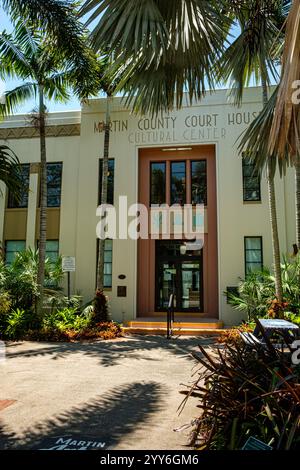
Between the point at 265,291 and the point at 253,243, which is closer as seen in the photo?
the point at 265,291

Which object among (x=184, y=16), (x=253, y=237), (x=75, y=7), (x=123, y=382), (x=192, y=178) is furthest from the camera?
(x=192, y=178)

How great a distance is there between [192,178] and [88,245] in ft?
16.7

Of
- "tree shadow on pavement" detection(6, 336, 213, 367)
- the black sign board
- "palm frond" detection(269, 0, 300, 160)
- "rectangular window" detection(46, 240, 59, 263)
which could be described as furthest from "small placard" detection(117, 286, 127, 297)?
"palm frond" detection(269, 0, 300, 160)

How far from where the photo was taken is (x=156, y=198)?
639 inches

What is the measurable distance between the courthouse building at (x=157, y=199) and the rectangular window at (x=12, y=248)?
46 millimetres

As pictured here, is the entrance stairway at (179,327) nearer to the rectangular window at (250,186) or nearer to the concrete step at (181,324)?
the concrete step at (181,324)

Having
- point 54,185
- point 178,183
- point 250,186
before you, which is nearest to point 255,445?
point 250,186

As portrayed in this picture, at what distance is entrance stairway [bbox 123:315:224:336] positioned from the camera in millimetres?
12711

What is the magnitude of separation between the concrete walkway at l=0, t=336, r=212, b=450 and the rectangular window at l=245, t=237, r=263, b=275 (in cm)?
585

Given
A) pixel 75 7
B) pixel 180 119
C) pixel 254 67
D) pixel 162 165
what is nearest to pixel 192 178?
pixel 162 165

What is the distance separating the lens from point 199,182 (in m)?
16.1

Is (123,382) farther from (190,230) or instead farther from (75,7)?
(75,7)

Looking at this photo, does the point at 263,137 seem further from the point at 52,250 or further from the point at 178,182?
the point at 52,250

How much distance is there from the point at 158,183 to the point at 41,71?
20.3 ft
